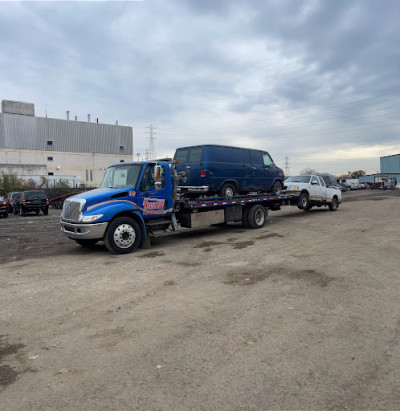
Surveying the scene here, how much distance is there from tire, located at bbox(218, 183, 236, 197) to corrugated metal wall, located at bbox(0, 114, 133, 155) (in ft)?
170

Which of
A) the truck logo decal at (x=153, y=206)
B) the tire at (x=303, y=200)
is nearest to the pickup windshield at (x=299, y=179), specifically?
the tire at (x=303, y=200)

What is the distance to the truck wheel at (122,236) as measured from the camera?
9383 millimetres

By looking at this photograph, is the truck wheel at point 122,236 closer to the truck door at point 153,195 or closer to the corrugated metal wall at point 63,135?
the truck door at point 153,195

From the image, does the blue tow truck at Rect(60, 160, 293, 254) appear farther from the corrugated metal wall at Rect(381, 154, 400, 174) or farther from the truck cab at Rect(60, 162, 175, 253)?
the corrugated metal wall at Rect(381, 154, 400, 174)

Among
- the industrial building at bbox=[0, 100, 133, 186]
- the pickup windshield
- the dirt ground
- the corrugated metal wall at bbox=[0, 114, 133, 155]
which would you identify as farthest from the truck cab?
the corrugated metal wall at bbox=[0, 114, 133, 155]

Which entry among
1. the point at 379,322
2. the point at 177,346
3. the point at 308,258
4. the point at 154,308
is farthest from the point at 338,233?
the point at 177,346

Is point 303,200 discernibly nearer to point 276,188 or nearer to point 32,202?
point 276,188

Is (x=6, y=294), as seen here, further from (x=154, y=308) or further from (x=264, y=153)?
(x=264, y=153)

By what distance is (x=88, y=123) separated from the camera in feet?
207

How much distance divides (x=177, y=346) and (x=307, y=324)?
1.71m

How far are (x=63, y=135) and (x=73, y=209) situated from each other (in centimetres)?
5542

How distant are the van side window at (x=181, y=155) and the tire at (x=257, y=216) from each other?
326 centimetres

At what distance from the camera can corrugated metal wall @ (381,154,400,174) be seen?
80.1 metres

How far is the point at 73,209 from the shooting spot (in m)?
9.54
